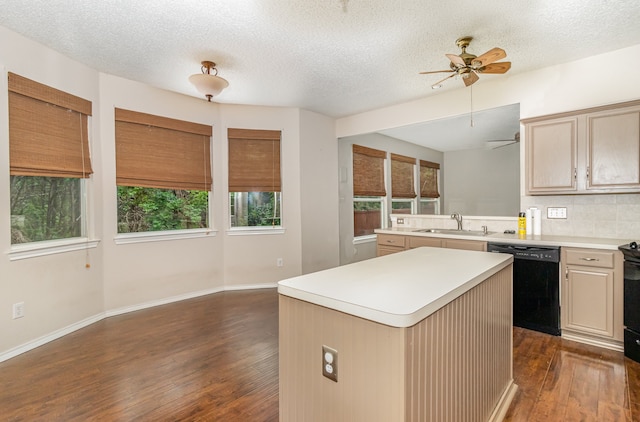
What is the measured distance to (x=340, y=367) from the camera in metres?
1.18

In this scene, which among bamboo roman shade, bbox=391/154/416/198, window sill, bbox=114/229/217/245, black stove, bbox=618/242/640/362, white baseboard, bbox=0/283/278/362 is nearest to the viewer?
black stove, bbox=618/242/640/362

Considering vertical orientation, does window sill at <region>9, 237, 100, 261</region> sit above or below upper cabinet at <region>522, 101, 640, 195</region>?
below

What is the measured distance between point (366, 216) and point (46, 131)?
4462mm

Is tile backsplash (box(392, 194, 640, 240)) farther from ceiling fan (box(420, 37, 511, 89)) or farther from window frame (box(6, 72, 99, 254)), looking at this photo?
window frame (box(6, 72, 99, 254))

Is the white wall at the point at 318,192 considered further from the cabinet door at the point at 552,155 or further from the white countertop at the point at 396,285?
the white countertop at the point at 396,285

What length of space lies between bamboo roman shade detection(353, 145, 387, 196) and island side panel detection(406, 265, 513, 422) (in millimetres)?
3623

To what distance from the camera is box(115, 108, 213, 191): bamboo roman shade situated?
143 inches

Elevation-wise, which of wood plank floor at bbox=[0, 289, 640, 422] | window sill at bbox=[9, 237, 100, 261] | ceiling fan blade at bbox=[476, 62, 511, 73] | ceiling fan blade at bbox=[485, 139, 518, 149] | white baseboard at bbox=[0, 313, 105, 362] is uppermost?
ceiling fan blade at bbox=[476, 62, 511, 73]

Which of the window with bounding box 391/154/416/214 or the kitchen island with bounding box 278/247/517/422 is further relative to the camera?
the window with bounding box 391/154/416/214

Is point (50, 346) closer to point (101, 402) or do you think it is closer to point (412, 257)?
point (101, 402)

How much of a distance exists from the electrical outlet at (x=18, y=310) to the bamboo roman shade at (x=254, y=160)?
2.53 meters

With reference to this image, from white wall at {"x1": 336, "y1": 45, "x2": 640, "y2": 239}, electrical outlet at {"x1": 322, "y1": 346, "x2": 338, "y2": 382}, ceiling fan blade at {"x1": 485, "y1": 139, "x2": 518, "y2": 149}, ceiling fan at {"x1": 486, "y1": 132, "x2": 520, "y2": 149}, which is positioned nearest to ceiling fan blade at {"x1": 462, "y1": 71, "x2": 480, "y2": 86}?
white wall at {"x1": 336, "y1": 45, "x2": 640, "y2": 239}

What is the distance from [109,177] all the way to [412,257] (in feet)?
11.2

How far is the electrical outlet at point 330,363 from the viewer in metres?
1.20
